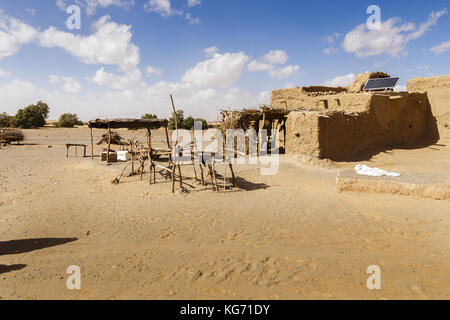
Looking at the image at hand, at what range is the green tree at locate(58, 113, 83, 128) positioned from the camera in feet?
132

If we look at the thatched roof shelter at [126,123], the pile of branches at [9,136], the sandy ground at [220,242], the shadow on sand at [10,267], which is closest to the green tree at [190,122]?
the pile of branches at [9,136]

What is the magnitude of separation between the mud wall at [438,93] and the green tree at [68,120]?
43.1 meters

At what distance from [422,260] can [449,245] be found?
1.01m

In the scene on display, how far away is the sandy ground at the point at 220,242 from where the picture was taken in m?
3.78

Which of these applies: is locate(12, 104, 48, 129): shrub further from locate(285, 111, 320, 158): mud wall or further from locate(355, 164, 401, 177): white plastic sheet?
locate(355, 164, 401, 177): white plastic sheet

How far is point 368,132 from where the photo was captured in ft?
47.0

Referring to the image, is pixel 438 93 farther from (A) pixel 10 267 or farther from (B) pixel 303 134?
→ (A) pixel 10 267

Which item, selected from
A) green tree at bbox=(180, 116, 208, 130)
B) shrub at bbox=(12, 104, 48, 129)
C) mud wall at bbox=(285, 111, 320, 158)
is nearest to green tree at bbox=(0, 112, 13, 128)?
shrub at bbox=(12, 104, 48, 129)

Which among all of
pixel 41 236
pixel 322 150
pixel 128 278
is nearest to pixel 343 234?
pixel 128 278

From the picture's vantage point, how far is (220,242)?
5.19 meters

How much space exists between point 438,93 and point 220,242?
16.8 meters

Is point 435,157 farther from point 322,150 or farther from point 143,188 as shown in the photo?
point 143,188
